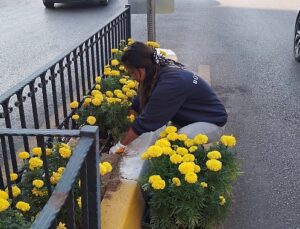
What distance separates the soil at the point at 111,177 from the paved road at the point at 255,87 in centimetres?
88

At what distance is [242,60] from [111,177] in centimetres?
544

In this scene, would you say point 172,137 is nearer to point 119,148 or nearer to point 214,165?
point 214,165

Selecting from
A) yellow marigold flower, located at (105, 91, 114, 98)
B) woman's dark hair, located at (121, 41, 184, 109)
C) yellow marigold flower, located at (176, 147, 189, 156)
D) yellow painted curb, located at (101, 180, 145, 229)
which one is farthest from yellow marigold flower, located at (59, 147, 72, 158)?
yellow marigold flower, located at (105, 91, 114, 98)

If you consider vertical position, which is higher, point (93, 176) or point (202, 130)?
point (93, 176)

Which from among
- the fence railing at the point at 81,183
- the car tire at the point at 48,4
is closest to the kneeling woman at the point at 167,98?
the fence railing at the point at 81,183

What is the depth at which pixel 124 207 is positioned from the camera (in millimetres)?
2691

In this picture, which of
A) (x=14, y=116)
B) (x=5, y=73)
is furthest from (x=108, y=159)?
(x=5, y=73)

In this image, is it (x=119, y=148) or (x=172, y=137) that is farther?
(x=119, y=148)

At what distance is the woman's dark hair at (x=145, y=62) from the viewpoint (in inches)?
125

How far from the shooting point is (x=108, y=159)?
3.25m

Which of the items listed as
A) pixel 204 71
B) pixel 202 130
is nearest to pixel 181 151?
pixel 202 130

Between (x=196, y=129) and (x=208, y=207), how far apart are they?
0.80m

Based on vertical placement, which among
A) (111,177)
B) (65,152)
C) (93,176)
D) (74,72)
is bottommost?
(111,177)

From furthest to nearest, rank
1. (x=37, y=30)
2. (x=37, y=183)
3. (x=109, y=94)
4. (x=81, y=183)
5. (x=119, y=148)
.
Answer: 1. (x=37, y=30)
2. (x=109, y=94)
3. (x=119, y=148)
4. (x=37, y=183)
5. (x=81, y=183)
